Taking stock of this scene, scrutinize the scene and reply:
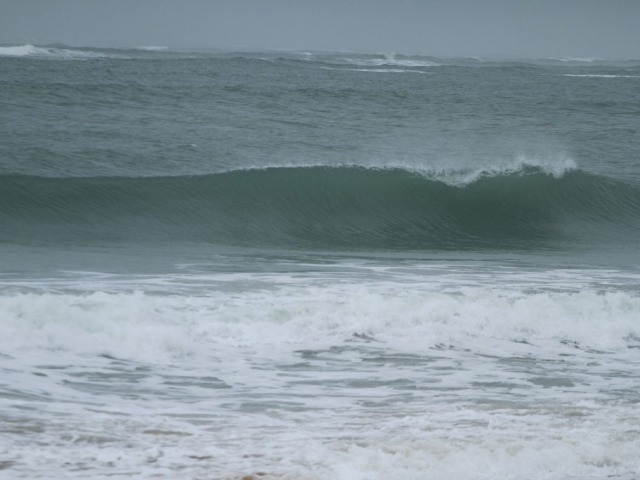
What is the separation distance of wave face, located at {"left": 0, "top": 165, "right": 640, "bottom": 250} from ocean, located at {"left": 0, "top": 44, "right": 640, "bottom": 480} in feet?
0.20

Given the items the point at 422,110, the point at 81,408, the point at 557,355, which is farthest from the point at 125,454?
the point at 422,110

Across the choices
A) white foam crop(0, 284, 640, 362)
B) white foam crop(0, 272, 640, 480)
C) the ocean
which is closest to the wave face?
the ocean

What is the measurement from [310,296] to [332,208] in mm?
6597

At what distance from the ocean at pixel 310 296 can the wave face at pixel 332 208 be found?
0.06 m

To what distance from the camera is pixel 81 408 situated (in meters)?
5.56

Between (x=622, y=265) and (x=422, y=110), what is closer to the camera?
(x=622, y=265)

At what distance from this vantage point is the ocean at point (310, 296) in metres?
5.04

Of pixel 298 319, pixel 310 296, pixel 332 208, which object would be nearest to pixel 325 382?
pixel 298 319

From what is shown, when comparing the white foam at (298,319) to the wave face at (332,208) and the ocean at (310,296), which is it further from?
the wave face at (332,208)

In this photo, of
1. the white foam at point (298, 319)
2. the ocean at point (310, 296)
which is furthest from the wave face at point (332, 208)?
the white foam at point (298, 319)

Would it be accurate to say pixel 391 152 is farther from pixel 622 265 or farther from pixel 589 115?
pixel 589 115

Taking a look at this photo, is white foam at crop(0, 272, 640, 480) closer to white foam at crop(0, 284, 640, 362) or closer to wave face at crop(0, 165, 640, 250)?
white foam at crop(0, 284, 640, 362)

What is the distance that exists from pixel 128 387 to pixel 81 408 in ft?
2.13

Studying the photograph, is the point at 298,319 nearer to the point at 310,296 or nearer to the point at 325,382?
the point at 310,296
